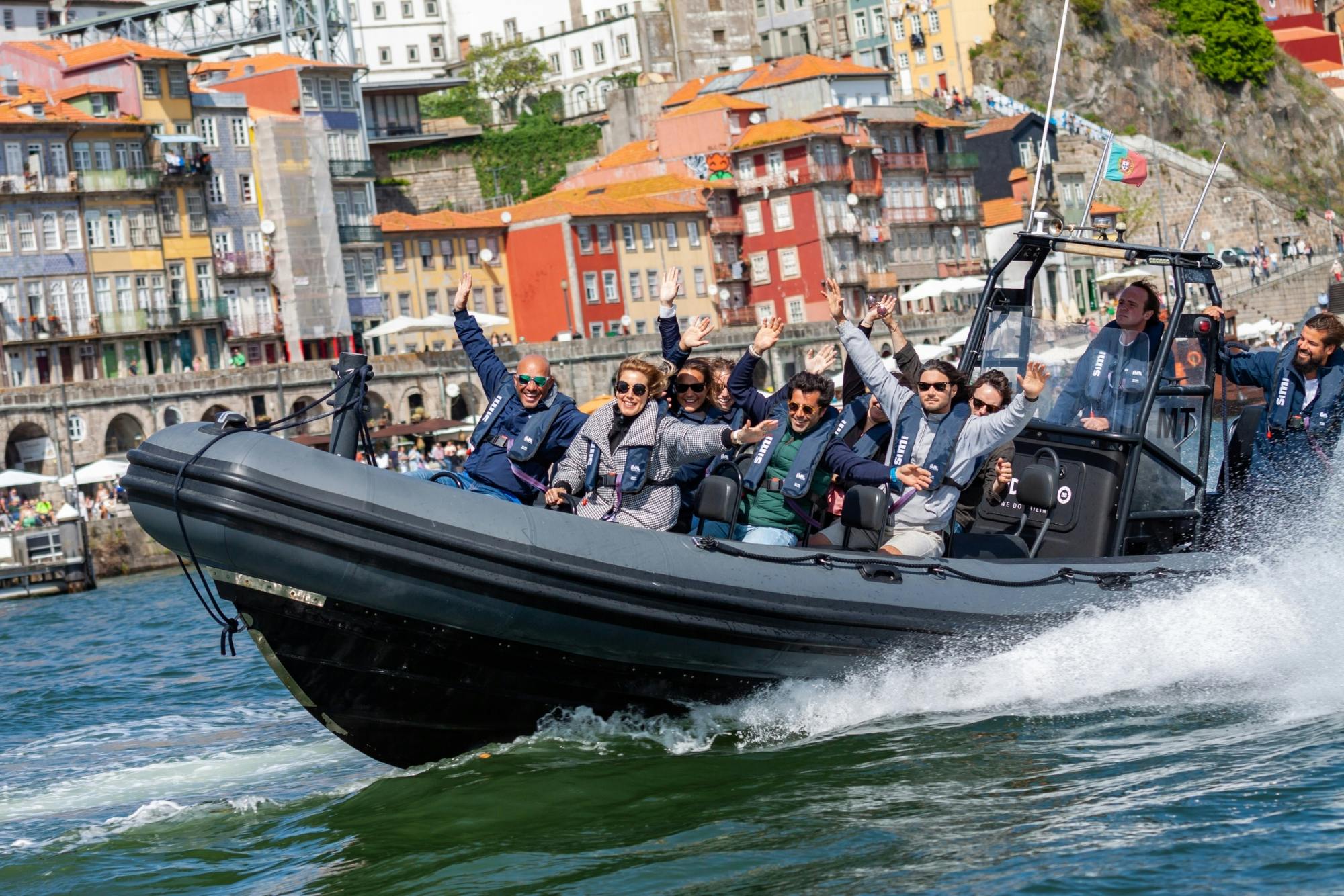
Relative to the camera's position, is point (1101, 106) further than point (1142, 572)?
Yes

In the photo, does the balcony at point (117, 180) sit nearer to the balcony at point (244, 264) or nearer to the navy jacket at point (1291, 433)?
the balcony at point (244, 264)

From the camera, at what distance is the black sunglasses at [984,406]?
28.3 feet

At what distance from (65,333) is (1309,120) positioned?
66560 millimetres

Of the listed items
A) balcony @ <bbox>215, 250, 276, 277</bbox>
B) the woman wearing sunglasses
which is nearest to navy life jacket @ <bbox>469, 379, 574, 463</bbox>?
the woman wearing sunglasses

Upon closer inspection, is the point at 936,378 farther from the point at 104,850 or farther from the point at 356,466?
the point at 104,850

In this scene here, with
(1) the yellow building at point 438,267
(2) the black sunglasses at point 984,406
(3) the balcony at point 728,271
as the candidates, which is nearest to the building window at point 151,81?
(1) the yellow building at point 438,267

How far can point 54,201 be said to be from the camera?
47.6 metres

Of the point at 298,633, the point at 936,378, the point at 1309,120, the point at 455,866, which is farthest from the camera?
the point at 1309,120

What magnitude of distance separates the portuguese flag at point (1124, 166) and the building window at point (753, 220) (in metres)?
53.0

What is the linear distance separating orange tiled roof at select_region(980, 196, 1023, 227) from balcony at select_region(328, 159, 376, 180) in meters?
24.8

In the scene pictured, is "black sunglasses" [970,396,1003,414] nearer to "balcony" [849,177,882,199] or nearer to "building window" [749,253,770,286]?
"building window" [749,253,770,286]

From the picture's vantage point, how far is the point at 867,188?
6431 centimetres

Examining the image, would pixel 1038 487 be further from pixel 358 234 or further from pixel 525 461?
pixel 358 234

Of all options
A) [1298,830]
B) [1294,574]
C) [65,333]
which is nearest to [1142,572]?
[1294,574]
